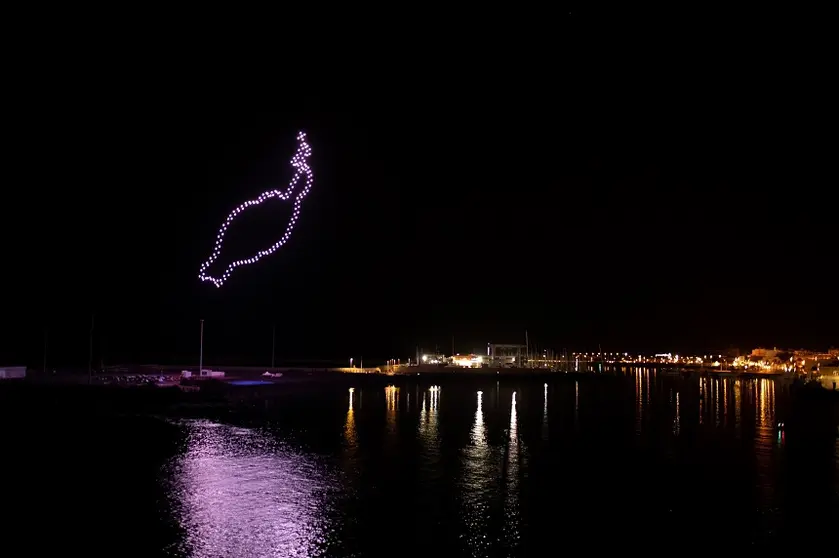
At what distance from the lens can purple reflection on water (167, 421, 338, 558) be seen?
8.30 m

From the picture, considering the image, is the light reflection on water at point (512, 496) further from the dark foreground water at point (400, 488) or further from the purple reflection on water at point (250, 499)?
the purple reflection on water at point (250, 499)

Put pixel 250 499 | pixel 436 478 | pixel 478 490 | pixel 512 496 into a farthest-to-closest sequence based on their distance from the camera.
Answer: pixel 436 478
pixel 478 490
pixel 512 496
pixel 250 499

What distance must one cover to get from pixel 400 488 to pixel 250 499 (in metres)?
2.54

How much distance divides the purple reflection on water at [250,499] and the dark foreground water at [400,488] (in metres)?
0.04

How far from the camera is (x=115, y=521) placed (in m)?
9.24

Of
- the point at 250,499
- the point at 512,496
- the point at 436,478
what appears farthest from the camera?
the point at 436,478

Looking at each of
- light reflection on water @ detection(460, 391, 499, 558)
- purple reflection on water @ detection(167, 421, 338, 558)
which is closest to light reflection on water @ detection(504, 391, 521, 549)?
light reflection on water @ detection(460, 391, 499, 558)

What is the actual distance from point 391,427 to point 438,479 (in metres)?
7.52

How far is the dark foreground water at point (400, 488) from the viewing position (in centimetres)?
876

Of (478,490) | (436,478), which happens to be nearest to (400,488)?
(436,478)

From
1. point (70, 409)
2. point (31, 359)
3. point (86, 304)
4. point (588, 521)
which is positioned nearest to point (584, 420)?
point (588, 521)

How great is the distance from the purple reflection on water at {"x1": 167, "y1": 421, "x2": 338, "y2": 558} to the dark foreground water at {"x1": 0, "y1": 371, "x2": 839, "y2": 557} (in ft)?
0.13

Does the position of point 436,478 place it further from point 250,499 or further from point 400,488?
point 250,499

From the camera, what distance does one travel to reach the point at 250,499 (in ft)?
34.4
